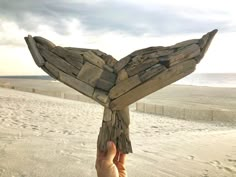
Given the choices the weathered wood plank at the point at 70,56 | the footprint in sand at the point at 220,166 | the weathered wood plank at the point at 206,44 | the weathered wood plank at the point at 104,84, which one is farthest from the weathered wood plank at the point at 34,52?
the footprint in sand at the point at 220,166

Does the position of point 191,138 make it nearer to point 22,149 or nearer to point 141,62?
point 22,149

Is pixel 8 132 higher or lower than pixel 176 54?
lower

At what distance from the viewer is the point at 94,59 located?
186 cm

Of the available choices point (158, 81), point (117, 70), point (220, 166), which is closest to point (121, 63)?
point (117, 70)

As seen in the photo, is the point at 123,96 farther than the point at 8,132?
No

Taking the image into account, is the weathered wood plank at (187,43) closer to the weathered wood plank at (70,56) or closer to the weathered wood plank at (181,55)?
the weathered wood plank at (181,55)

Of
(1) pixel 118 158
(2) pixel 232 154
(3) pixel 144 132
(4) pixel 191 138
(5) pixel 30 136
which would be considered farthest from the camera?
(3) pixel 144 132

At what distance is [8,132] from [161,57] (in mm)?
6825

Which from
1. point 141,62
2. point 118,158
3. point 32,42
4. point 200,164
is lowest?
point 200,164

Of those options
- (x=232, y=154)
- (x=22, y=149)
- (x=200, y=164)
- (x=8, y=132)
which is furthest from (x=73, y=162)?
(x=232, y=154)

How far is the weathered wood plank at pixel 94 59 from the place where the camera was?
186cm

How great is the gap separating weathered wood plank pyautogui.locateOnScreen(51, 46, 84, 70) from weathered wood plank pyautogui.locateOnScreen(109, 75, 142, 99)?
27 cm

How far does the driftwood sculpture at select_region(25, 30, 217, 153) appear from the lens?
177cm

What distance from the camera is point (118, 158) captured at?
1940 mm
